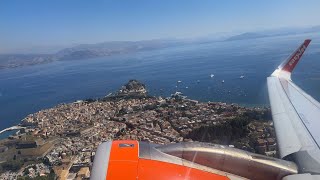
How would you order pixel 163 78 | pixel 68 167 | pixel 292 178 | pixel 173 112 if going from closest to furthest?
pixel 292 178 < pixel 68 167 < pixel 173 112 < pixel 163 78

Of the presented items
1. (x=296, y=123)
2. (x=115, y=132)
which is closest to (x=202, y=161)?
(x=296, y=123)

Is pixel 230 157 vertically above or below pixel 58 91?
above

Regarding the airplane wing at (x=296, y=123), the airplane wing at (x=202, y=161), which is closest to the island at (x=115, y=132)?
the airplane wing at (x=296, y=123)

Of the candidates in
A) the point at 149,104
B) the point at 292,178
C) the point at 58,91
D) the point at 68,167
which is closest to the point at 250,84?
the point at 149,104

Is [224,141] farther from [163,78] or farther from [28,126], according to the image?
[163,78]

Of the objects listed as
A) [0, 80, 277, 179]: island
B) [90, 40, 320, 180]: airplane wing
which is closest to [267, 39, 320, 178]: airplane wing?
[90, 40, 320, 180]: airplane wing

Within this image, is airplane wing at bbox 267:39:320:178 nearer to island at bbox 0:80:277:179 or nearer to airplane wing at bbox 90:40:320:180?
airplane wing at bbox 90:40:320:180

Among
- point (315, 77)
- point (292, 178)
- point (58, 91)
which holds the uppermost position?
point (292, 178)
